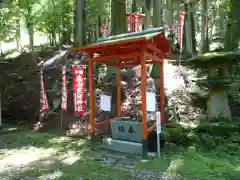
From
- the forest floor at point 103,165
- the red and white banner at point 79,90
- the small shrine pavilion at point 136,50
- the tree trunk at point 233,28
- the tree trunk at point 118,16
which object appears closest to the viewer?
the forest floor at point 103,165

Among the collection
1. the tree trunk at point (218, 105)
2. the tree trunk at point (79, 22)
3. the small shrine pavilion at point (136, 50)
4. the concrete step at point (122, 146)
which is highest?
the tree trunk at point (79, 22)

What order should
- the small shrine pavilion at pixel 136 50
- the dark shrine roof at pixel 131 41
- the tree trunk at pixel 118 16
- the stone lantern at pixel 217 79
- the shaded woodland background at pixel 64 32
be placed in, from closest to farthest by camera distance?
the dark shrine roof at pixel 131 41 → the small shrine pavilion at pixel 136 50 → the stone lantern at pixel 217 79 → the shaded woodland background at pixel 64 32 → the tree trunk at pixel 118 16

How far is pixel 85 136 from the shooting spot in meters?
8.73

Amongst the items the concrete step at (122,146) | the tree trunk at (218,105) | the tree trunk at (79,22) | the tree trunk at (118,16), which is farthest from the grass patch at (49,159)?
the tree trunk at (79,22)

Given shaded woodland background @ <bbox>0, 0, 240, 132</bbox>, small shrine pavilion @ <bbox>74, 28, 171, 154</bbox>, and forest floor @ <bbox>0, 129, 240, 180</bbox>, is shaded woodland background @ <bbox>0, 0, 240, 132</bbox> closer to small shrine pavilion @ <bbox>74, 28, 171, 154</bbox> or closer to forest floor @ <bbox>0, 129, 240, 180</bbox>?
small shrine pavilion @ <bbox>74, 28, 171, 154</bbox>

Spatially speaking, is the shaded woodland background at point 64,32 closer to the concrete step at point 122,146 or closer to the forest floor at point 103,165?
the forest floor at point 103,165

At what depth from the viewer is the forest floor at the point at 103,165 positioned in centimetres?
491

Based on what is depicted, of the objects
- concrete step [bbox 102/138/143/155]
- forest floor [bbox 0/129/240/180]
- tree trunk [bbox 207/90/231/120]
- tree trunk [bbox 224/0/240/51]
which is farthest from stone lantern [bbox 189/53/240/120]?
concrete step [bbox 102/138/143/155]

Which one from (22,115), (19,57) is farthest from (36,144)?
(19,57)

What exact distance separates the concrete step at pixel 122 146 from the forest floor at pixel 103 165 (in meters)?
0.17

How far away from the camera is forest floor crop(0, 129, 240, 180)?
491 cm

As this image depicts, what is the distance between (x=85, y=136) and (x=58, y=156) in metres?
2.27

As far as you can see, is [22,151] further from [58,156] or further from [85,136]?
[85,136]

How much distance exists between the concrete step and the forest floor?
0.17 metres
